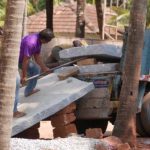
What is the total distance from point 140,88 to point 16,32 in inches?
198

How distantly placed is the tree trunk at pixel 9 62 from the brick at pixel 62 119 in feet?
13.0

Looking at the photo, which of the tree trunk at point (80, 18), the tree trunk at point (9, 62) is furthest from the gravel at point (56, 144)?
the tree trunk at point (80, 18)

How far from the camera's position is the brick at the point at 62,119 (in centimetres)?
959

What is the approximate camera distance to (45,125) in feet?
39.4

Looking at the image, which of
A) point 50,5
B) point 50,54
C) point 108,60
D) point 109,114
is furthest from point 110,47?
point 50,5

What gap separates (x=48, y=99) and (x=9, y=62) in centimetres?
429

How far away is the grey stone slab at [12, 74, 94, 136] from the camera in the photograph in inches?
355

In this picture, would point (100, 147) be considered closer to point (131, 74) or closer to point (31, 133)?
point (131, 74)

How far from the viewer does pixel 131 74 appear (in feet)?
27.1

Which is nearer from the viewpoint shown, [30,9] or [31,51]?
[31,51]

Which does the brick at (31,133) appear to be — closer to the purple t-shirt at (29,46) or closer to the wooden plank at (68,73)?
the purple t-shirt at (29,46)

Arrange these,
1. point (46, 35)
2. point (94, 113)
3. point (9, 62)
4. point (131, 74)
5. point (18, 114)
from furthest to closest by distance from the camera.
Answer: point (94, 113) < point (46, 35) < point (18, 114) < point (131, 74) < point (9, 62)

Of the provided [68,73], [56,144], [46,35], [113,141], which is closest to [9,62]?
[56,144]

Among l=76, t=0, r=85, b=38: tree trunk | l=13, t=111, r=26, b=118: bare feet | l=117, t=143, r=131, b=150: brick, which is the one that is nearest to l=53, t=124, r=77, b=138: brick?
l=13, t=111, r=26, b=118: bare feet
